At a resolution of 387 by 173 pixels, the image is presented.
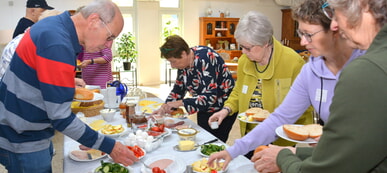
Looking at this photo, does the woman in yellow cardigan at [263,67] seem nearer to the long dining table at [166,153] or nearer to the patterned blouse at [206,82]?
the patterned blouse at [206,82]

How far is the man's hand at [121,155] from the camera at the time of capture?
4.50 ft

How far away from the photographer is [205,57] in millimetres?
2293

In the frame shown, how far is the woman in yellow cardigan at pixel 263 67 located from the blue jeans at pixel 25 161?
103cm

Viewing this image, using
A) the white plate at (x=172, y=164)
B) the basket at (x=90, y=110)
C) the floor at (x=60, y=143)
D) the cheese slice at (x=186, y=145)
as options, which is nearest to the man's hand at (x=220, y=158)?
the white plate at (x=172, y=164)

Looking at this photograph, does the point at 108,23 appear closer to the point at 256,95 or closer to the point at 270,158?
the point at 270,158

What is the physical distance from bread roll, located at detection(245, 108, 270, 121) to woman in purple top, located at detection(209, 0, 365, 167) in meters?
0.19

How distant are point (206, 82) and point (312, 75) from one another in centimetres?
92

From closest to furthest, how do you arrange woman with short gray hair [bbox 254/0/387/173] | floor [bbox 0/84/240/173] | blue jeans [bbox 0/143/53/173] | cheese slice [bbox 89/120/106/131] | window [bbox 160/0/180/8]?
woman with short gray hair [bbox 254/0/387/173] → blue jeans [bbox 0/143/53/173] → cheese slice [bbox 89/120/106/131] → floor [bbox 0/84/240/173] → window [bbox 160/0/180/8]

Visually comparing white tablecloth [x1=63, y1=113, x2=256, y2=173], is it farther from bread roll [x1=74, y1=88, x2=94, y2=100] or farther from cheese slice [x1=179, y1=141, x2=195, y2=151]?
bread roll [x1=74, y1=88, x2=94, y2=100]

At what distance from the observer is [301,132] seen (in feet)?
4.68

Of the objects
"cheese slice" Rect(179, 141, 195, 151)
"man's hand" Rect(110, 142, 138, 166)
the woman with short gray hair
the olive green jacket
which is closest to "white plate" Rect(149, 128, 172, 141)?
"cheese slice" Rect(179, 141, 195, 151)

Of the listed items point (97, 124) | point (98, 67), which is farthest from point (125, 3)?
point (97, 124)

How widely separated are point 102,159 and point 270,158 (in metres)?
0.81

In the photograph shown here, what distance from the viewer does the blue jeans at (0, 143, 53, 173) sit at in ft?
4.35
